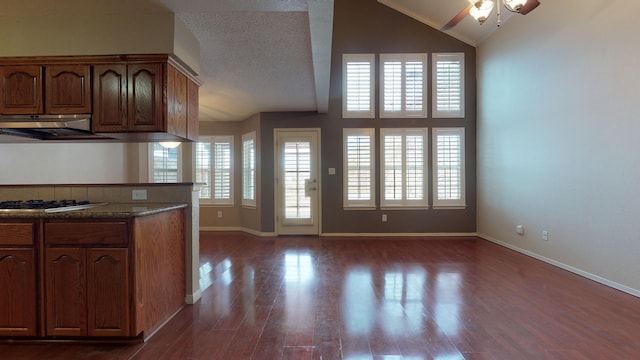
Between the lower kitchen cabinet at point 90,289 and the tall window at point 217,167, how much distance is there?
180 inches

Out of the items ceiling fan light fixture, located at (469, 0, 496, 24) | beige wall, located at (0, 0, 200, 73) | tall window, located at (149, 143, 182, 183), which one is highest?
ceiling fan light fixture, located at (469, 0, 496, 24)

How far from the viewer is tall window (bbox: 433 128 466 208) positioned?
6.08 meters

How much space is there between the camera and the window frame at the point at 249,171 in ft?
20.6

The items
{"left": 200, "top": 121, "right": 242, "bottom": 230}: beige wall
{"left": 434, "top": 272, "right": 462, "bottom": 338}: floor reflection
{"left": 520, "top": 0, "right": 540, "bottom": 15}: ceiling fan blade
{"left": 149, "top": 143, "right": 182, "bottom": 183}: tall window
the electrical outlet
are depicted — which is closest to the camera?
{"left": 434, "top": 272, "right": 462, "bottom": 338}: floor reflection

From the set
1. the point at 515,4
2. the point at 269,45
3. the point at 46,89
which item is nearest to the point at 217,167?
the point at 269,45

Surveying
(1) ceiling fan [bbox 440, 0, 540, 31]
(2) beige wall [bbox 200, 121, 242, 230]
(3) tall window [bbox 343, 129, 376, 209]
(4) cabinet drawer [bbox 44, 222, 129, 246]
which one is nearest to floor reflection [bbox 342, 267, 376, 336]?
(4) cabinet drawer [bbox 44, 222, 129, 246]

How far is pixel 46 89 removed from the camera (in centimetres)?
254

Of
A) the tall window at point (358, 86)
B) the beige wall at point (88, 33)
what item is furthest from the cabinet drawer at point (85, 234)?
the tall window at point (358, 86)

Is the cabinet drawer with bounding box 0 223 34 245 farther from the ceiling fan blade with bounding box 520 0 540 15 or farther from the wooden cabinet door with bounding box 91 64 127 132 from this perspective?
the ceiling fan blade with bounding box 520 0 540 15

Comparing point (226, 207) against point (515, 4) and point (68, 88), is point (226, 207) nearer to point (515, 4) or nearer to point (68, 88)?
point (68, 88)

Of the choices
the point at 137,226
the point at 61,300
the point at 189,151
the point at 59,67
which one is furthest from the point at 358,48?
the point at 61,300

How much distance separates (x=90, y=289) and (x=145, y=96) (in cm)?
151

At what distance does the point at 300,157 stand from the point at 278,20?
351 cm

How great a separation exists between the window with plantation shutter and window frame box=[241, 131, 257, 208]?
3670 mm
